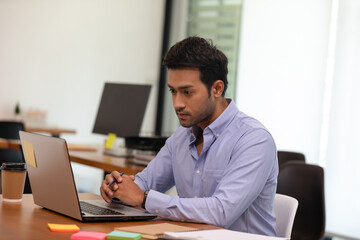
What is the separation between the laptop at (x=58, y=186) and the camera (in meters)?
1.69

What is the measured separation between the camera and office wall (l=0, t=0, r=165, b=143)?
600 centimetres

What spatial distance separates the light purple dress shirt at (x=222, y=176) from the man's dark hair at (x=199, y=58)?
0.51 ft

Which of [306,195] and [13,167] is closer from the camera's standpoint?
[13,167]

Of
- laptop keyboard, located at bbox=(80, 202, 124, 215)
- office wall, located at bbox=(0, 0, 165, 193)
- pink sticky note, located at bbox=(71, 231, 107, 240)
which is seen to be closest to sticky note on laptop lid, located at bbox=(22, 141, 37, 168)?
laptop keyboard, located at bbox=(80, 202, 124, 215)

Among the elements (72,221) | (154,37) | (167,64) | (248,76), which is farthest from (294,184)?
(154,37)

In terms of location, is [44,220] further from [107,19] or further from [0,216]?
[107,19]

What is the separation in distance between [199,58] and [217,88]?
0.16 m

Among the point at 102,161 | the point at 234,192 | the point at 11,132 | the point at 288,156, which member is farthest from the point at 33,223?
the point at 11,132

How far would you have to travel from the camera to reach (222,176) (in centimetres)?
203

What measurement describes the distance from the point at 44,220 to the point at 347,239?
3.88m

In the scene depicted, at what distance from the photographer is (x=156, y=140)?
3447mm

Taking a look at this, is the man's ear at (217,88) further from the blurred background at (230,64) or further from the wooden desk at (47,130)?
the wooden desk at (47,130)

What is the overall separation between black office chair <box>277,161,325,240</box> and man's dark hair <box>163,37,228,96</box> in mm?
1328

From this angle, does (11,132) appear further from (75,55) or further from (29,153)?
(29,153)
